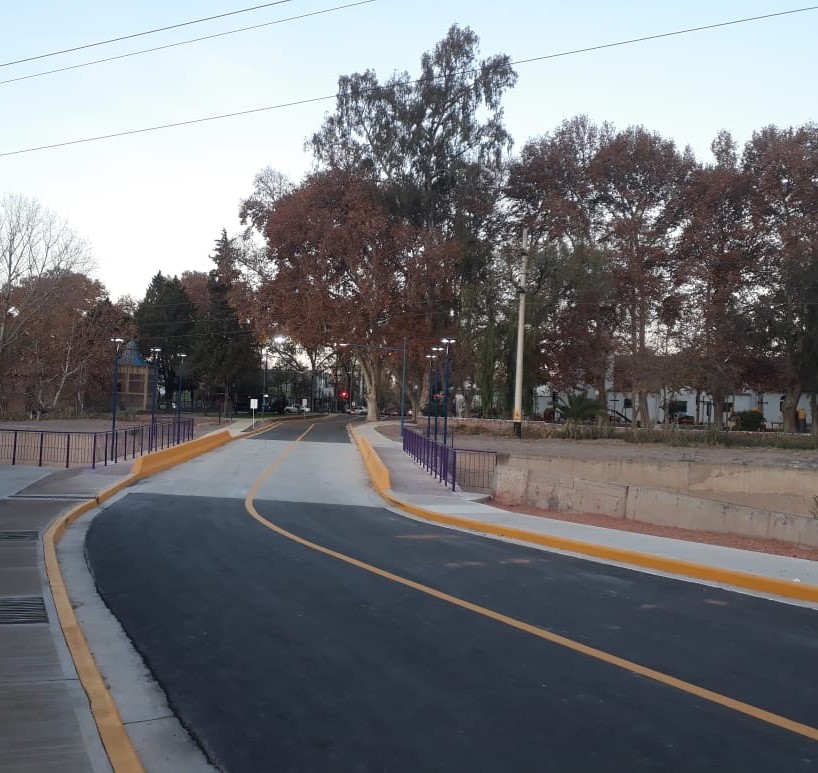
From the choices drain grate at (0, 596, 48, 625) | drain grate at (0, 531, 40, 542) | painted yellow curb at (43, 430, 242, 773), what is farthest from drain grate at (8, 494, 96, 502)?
drain grate at (0, 596, 48, 625)

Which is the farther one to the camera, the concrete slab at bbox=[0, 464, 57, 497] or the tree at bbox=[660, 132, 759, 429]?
the tree at bbox=[660, 132, 759, 429]

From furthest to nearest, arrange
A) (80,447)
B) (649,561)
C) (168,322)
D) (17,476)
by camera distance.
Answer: (168,322), (80,447), (17,476), (649,561)

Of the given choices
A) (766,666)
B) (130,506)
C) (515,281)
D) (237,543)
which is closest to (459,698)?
(766,666)

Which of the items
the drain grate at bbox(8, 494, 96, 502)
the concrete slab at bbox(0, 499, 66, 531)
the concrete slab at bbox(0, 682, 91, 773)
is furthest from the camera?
the drain grate at bbox(8, 494, 96, 502)

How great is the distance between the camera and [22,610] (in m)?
7.59

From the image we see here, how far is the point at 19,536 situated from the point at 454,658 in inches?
301

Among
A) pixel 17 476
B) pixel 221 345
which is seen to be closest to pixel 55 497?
pixel 17 476

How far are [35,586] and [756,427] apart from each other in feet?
224

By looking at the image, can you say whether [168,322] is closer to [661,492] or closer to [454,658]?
[661,492]

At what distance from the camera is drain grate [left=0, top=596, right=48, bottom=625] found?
23.8 ft

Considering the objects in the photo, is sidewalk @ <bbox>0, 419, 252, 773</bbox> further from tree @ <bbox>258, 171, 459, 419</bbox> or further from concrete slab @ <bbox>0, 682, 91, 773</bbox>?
tree @ <bbox>258, 171, 459, 419</bbox>

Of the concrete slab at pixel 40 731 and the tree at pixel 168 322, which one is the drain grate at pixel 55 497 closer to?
the concrete slab at pixel 40 731

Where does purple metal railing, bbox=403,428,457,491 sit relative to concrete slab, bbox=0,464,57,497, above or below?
above

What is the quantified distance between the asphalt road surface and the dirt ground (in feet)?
13.2
